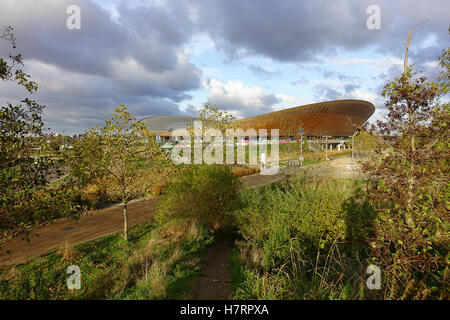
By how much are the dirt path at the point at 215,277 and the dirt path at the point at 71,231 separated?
3.85 meters

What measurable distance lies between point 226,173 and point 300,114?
2476 inches

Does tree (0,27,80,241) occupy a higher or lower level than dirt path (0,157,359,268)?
higher

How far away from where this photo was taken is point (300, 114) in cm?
6756

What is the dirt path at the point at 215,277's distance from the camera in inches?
198

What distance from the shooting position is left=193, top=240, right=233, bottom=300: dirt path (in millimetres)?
5035

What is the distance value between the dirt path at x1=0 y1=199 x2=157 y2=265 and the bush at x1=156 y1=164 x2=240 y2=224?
2249 mm

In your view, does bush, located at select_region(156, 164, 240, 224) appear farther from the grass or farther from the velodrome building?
the velodrome building

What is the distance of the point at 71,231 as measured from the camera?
8.89 meters

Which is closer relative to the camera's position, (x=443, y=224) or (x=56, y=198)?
(x=443, y=224)

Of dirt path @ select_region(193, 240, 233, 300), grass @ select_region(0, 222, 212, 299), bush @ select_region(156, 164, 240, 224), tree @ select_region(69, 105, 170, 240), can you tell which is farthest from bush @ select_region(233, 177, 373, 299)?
tree @ select_region(69, 105, 170, 240)
